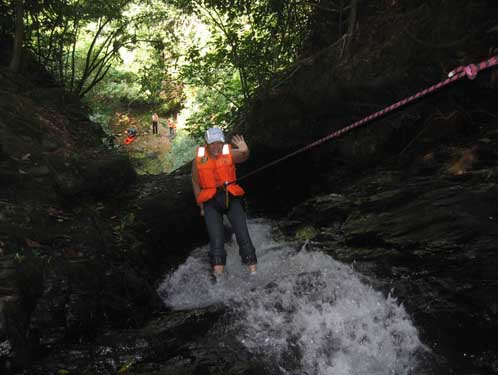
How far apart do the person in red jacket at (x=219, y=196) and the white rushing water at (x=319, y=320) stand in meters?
0.40

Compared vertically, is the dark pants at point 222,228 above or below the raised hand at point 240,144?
below

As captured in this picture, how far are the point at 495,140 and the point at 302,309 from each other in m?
3.38

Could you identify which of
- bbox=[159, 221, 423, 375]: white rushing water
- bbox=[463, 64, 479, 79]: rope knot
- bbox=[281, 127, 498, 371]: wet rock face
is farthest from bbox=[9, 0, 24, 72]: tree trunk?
bbox=[463, 64, 479, 79]: rope knot

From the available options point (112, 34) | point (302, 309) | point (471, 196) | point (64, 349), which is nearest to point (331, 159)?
point (471, 196)

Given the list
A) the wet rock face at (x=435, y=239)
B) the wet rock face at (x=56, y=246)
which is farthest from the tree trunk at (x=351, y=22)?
the wet rock face at (x=56, y=246)

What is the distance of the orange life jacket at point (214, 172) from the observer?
5648 millimetres

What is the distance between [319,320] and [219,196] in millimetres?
2226

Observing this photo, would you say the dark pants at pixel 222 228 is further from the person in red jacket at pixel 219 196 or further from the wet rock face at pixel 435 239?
the wet rock face at pixel 435 239

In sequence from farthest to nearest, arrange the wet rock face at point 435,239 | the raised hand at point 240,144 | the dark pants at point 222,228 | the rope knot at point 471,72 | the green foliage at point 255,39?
the green foliage at point 255,39 < the raised hand at point 240,144 < the dark pants at point 222,228 < the wet rock face at point 435,239 < the rope knot at point 471,72

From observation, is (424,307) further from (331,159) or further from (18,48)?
(18,48)

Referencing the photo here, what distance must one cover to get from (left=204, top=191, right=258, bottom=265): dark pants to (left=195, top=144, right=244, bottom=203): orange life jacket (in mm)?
135

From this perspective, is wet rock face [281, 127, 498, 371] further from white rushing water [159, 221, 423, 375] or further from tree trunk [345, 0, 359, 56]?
tree trunk [345, 0, 359, 56]

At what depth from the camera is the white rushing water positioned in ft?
12.4

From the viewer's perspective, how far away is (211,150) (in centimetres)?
574
